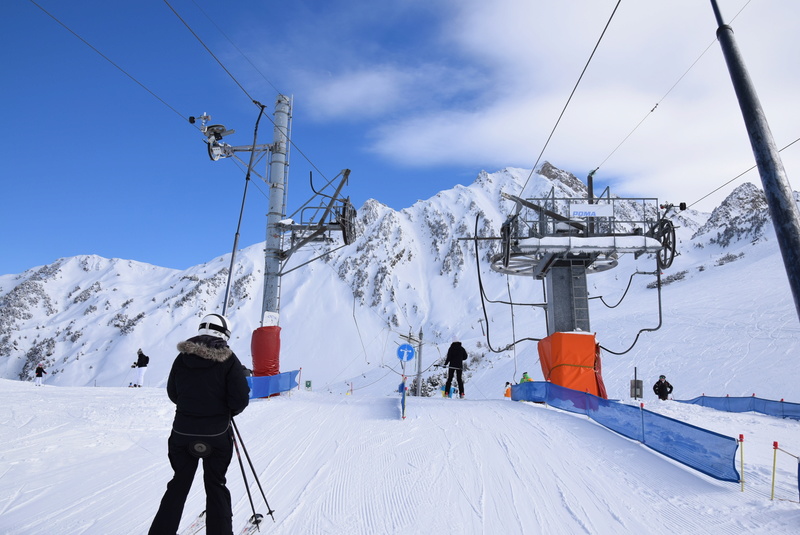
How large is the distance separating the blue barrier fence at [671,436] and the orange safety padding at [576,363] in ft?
12.5

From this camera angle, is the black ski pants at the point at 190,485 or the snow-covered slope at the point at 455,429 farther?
the snow-covered slope at the point at 455,429

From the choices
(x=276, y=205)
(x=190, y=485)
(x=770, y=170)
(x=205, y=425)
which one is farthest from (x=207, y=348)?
(x=276, y=205)

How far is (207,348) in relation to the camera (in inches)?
161

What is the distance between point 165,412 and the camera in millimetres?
10531

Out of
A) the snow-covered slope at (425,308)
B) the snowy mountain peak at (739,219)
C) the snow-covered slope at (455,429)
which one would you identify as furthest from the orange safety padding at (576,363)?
the snowy mountain peak at (739,219)

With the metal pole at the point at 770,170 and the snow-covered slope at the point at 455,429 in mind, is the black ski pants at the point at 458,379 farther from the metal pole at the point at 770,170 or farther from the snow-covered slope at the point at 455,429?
the metal pole at the point at 770,170

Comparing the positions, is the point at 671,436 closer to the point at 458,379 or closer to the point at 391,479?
the point at 391,479

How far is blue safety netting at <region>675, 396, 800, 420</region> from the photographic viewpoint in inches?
658

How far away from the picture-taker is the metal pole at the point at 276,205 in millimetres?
17750

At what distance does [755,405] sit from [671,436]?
1466 cm

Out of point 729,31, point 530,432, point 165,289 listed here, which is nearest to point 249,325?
point 165,289

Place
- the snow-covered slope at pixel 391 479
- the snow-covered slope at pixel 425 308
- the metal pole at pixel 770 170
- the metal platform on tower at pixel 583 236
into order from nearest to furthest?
the metal pole at pixel 770 170 → the snow-covered slope at pixel 391 479 → the metal platform on tower at pixel 583 236 → the snow-covered slope at pixel 425 308

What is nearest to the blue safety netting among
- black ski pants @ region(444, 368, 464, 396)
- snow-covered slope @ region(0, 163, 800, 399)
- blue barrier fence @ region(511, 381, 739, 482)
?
snow-covered slope @ region(0, 163, 800, 399)

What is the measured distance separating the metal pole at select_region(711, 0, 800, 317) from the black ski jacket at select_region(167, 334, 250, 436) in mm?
4545
